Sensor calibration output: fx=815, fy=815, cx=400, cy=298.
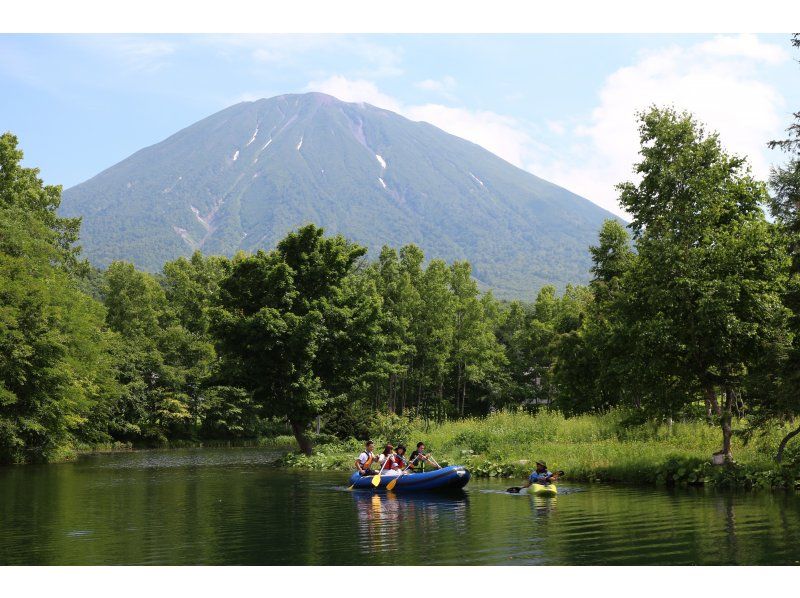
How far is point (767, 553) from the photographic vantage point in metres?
13.1

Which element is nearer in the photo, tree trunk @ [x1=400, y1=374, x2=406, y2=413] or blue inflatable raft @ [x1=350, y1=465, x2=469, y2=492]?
blue inflatable raft @ [x1=350, y1=465, x2=469, y2=492]

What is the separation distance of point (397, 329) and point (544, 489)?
38371 mm

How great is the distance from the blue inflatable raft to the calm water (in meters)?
0.65

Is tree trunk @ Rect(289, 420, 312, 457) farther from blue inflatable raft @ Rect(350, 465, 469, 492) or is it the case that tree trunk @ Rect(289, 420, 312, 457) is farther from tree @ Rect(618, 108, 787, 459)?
tree @ Rect(618, 108, 787, 459)

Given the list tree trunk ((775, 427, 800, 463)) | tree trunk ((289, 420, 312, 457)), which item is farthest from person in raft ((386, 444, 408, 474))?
tree trunk ((289, 420, 312, 457))

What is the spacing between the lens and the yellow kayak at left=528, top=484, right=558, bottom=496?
22.7 metres

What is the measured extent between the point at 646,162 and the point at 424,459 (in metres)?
12.7

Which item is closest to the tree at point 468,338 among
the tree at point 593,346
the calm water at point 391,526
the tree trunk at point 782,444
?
the tree at point 593,346

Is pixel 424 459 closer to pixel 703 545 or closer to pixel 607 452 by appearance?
pixel 607 452

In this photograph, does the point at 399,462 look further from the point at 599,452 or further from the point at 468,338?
the point at 468,338

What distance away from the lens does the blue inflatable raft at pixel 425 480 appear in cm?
2458

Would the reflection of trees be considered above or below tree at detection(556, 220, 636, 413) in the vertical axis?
below

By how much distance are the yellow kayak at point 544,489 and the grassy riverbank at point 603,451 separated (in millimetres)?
4027

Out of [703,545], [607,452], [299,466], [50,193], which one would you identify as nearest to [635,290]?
[607,452]
